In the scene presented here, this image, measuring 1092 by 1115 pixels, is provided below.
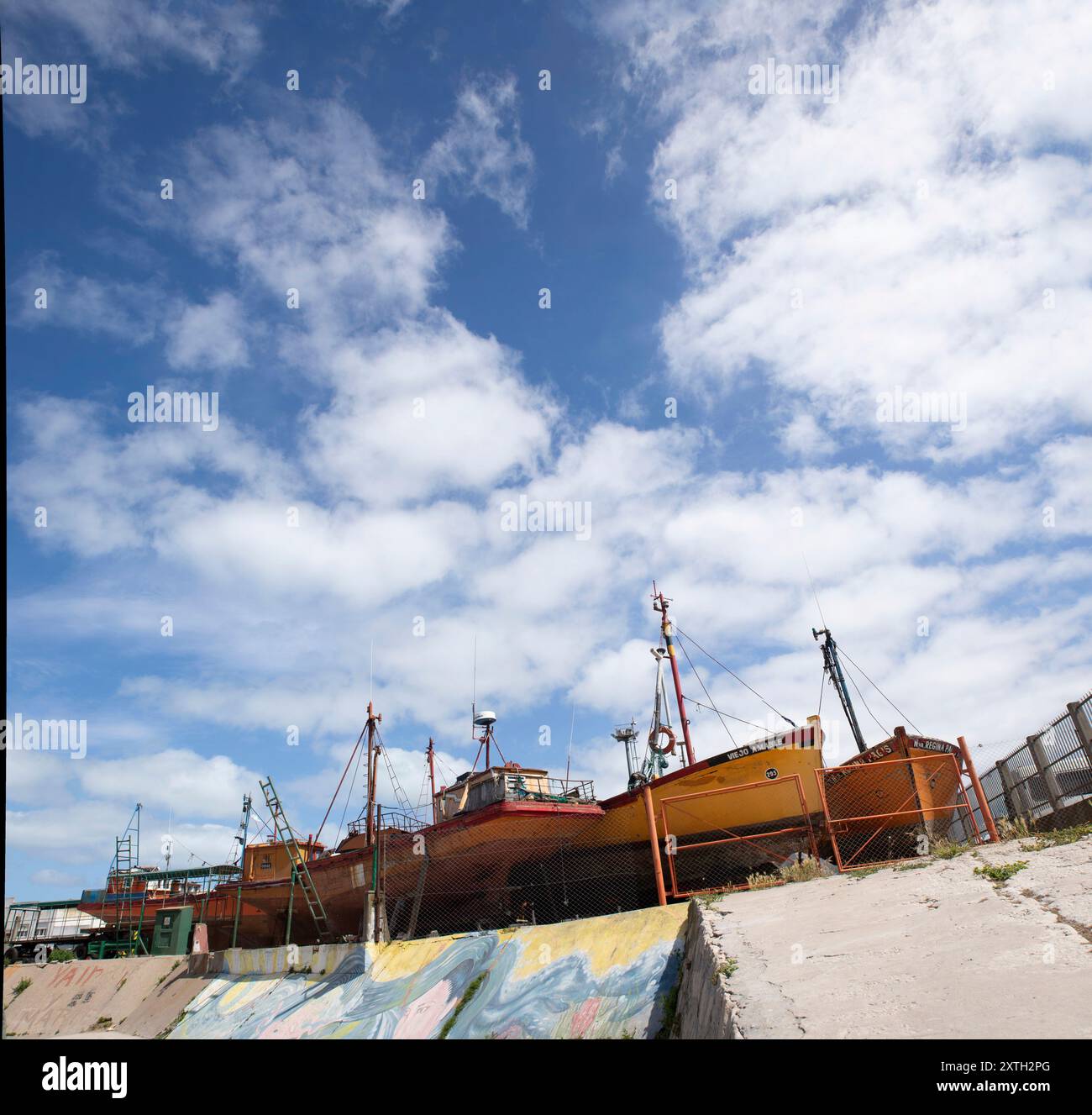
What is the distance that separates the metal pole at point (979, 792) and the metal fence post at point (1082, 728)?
219cm

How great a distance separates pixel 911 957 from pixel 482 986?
748 centimetres

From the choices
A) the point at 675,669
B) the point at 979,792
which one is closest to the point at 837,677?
the point at 675,669

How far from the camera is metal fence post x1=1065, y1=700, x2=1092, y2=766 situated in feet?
36.4

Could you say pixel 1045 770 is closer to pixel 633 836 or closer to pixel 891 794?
pixel 891 794

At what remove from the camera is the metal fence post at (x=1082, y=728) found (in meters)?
11.1

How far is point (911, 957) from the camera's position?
233 inches

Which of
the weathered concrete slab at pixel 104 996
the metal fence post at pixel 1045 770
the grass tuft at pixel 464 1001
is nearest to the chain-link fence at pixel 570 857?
the grass tuft at pixel 464 1001

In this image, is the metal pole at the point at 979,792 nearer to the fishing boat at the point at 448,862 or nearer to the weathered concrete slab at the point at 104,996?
the fishing boat at the point at 448,862

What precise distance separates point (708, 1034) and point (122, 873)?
39.6m

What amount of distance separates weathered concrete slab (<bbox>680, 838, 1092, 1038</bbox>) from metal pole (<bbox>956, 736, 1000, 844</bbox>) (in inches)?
56.7
